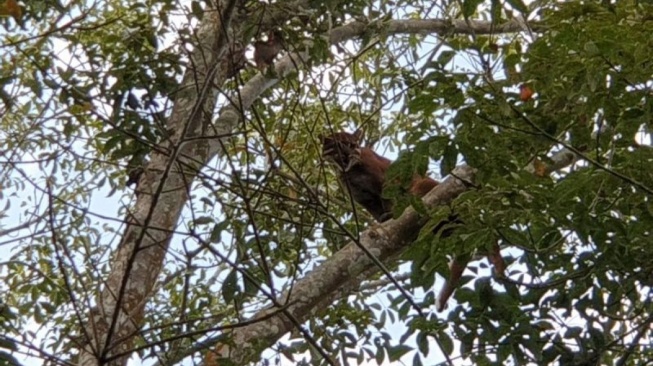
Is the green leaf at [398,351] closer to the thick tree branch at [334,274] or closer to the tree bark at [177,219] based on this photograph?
the thick tree branch at [334,274]

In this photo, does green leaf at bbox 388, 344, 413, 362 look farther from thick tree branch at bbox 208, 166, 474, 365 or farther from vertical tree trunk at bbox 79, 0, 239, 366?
vertical tree trunk at bbox 79, 0, 239, 366

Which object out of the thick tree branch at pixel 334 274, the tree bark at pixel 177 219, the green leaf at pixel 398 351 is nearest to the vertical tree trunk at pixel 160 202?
the tree bark at pixel 177 219

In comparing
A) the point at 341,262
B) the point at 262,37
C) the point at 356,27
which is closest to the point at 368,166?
the point at 356,27

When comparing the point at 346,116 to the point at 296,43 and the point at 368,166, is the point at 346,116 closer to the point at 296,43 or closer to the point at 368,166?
the point at 296,43

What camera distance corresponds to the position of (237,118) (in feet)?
12.6

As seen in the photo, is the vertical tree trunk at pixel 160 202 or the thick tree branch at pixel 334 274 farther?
the thick tree branch at pixel 334 274

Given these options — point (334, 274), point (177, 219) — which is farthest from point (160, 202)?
point (334, 274)

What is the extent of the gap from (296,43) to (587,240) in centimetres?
156

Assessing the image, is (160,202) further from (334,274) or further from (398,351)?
(398,351)

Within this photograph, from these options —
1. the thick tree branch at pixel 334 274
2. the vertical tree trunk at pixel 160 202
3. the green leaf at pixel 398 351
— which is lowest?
the green leaf at pixel 398 351

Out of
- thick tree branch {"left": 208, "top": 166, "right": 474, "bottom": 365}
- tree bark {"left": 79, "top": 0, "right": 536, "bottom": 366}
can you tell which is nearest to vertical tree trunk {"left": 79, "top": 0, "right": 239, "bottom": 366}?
tree bark {"left": 79, "top": 0, "right": 536, "bottom": 366}

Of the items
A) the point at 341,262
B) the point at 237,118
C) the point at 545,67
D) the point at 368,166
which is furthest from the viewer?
the point at 368,166

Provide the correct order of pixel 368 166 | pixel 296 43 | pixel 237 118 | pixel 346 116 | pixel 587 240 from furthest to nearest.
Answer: pixel 368 166, pixel 346 116, pixel 237 118, pixel 296 43, pixel 587 240

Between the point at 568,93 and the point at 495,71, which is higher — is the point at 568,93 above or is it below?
below
